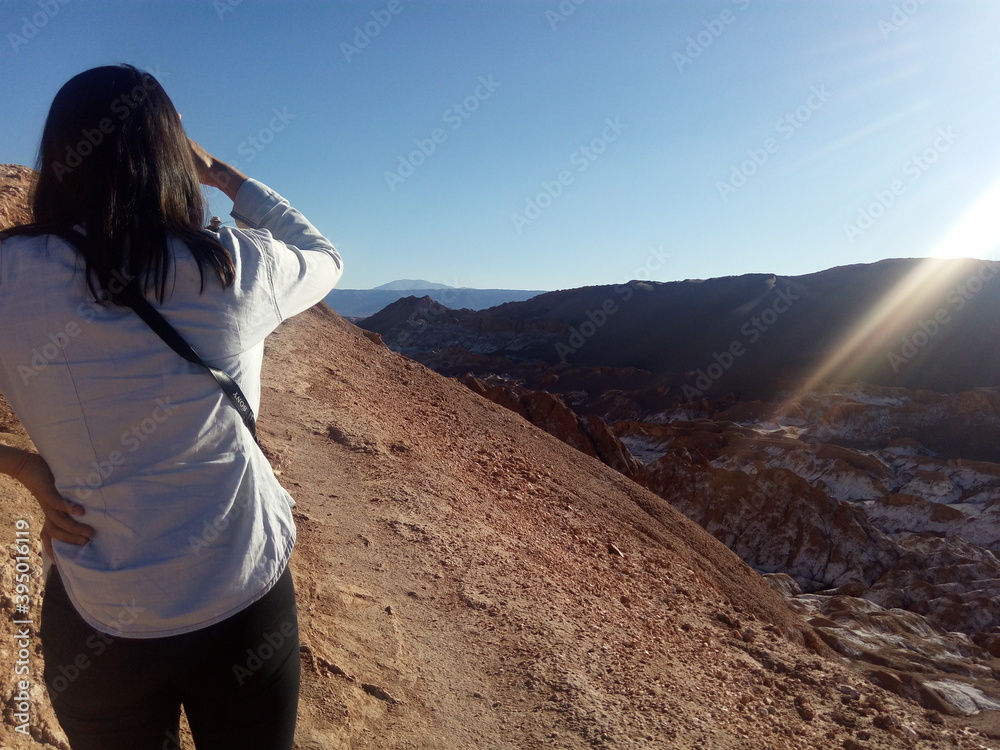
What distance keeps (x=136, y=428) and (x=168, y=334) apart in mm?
173

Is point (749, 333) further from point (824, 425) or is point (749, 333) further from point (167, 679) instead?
point (167, 679)

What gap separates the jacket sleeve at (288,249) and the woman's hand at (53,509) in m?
0.51

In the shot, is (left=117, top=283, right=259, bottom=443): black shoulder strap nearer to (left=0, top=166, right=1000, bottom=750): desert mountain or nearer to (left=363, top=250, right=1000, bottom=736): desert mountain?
(left=0, top=166, right=1000, bottom=750): desert mountain

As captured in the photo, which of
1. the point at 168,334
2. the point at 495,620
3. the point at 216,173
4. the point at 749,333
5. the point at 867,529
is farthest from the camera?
the point at 749,333

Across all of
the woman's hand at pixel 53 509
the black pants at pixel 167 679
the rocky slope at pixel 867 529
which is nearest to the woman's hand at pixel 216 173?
the woman's hand at pixel 53 509

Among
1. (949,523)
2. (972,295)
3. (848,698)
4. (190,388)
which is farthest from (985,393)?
(190,388)

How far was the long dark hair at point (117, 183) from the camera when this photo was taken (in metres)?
1.13

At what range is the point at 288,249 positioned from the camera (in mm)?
1396

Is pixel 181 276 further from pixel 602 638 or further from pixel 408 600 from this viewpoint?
pixel 602 638

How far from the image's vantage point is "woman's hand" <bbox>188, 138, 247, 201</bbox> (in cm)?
152

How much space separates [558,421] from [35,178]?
77.2ft

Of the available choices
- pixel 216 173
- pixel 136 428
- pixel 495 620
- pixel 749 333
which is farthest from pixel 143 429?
pixel 749 333

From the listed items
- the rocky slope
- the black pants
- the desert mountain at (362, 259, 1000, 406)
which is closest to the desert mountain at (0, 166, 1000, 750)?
the black pants

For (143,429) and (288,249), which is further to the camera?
(288,249)
